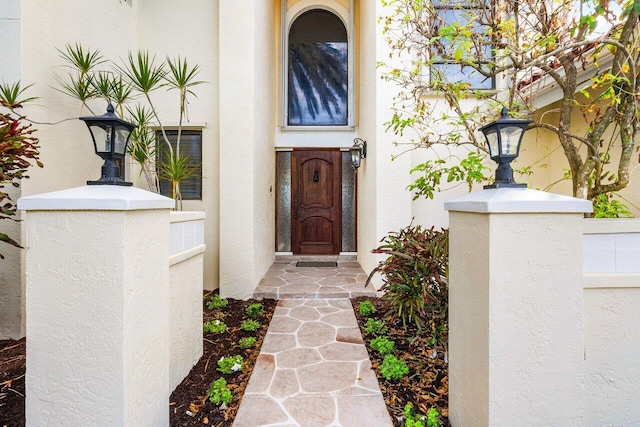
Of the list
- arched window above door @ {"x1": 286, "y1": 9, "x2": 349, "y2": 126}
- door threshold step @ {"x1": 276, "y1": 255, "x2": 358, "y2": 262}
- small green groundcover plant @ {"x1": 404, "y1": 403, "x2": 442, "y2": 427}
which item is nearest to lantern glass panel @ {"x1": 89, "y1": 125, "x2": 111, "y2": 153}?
small green groundcover plant @ {"x1": 404, "y1": 403, "x2": 442, "y2": 427}

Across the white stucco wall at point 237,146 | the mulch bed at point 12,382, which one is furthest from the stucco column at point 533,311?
the white stucco wall at point 237,146

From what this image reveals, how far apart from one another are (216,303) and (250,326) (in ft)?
3.46

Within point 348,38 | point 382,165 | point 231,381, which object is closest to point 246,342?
point 231,381

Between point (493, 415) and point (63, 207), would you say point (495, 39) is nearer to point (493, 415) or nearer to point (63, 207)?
point (493, 415)

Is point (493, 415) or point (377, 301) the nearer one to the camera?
point (493, 415)

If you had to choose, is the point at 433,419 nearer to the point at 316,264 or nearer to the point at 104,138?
the point at 104,138

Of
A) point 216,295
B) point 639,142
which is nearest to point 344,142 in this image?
point 216,295

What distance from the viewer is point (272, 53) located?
6.53m

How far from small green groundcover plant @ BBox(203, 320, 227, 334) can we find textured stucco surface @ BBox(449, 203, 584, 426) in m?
2.90

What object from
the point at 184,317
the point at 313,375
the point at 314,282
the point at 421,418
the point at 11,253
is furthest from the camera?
the point at 314,282

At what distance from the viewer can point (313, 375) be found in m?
2.82

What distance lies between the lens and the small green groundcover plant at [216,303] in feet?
14.7

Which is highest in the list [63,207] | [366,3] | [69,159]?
[366,3]

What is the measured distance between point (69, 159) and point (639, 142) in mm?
6961
